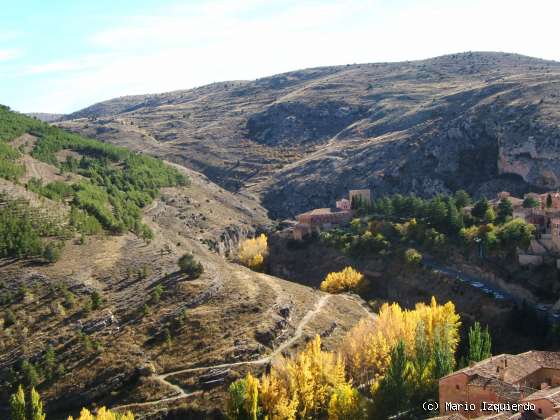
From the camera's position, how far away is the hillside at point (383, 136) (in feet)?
363

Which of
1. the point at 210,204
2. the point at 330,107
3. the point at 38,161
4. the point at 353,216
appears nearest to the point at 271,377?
the point at 353,216

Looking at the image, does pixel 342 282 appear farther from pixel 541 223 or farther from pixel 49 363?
pixel 49 363

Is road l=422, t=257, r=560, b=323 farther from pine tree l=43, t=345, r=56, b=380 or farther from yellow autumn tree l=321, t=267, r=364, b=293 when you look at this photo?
pine tree l=43, t=345, r=56, b=380

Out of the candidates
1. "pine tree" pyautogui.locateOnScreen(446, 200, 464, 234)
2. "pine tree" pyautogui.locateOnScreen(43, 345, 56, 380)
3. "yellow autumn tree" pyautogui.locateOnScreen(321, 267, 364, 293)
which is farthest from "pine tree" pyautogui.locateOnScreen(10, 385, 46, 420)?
"pine tree" pyautogui.locateOnScreen(446, 200, 464, 234)

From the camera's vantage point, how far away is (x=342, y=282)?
7400 cm

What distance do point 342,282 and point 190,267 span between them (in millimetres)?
19070

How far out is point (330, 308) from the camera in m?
62.2

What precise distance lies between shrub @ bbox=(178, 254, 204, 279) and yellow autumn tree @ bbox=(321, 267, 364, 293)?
16712 mm

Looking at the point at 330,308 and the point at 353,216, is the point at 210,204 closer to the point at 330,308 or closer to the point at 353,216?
the point at 353,216

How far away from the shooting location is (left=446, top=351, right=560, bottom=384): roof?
136ft

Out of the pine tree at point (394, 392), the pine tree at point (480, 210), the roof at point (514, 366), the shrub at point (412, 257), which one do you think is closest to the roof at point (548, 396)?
the roof at point (514, 366)

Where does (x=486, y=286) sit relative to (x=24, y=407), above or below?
below

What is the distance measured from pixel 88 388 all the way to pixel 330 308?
24207 mm

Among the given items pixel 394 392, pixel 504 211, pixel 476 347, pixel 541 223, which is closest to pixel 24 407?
pixel 394 392
